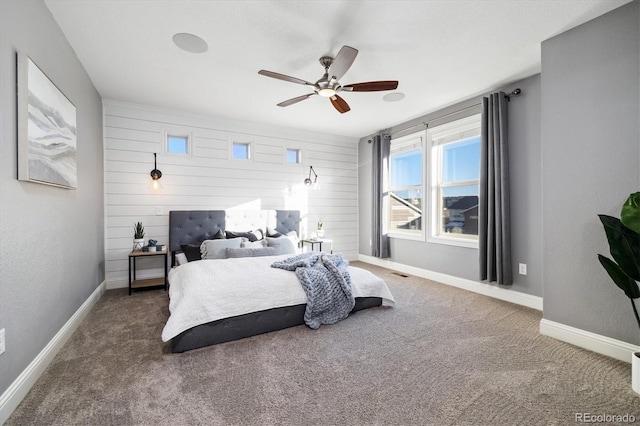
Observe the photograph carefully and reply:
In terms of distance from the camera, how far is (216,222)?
15.4ft

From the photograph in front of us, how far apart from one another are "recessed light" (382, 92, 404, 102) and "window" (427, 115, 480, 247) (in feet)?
3.10

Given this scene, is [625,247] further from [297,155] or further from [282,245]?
[297,155]

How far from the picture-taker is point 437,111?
4.57 meters

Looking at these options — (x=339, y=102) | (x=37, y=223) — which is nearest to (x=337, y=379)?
(x=37, y=223)

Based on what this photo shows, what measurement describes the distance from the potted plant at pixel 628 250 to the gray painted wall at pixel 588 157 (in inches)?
11.5

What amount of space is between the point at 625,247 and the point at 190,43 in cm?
399

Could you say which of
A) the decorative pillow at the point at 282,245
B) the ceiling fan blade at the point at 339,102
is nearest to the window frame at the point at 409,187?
the ceiling fan blade at the point at 339,102

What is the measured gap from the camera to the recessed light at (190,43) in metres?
2.63

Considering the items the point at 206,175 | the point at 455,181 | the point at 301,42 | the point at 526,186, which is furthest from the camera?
the point at 206,175

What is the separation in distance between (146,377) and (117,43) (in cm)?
301

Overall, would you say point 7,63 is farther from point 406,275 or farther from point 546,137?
point 406,275

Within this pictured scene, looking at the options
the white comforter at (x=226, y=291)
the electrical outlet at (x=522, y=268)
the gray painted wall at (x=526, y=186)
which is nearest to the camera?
the white comforter at (x=226, y=291)

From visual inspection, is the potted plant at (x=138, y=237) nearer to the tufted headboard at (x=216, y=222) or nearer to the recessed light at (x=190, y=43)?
the tufted headboard at (x=216, y=222)

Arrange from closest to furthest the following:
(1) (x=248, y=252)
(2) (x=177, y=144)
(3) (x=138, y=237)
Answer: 1. (1) (x=248, y=252)
2. (3) (x=138, y=237)
3. (2) (x=177, y=144)
